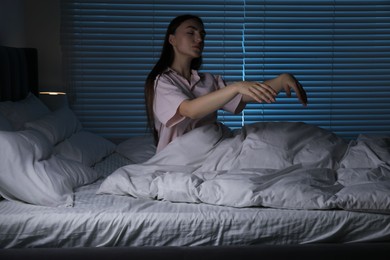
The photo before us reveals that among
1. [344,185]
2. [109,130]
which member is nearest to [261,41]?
[109,130]

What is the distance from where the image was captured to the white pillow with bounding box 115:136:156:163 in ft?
9.87

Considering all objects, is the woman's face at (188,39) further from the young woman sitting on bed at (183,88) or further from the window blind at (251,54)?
the window blind at (251,54)

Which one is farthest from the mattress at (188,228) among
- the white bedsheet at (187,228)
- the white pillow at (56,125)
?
the white pillow at (56,125)

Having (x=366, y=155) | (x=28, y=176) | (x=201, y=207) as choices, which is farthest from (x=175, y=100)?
(x=366, y=155)

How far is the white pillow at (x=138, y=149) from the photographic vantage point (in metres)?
3.01

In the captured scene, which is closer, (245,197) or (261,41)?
(245,197)

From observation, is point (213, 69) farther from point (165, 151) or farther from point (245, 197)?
point (245, 197)

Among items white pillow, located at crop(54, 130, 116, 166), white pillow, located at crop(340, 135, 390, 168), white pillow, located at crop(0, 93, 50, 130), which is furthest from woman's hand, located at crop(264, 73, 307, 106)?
white pillow, located at crop(0, 93, 50, 130)

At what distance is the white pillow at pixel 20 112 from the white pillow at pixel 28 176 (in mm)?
572

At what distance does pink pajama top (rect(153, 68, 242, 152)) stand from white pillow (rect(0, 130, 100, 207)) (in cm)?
55

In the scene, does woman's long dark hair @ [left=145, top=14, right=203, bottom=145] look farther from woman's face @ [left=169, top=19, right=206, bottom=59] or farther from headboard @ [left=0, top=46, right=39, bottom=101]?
headboard @ [left=0, top=46, right=39, bottom=101]

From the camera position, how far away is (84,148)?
2885 mm

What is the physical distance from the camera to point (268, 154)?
2305mm

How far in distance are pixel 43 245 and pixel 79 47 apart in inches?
105
